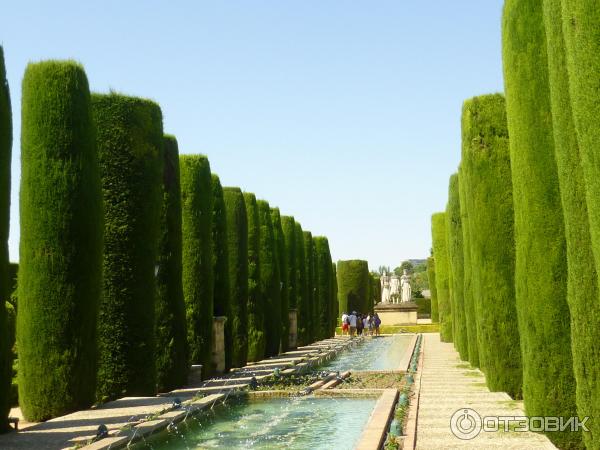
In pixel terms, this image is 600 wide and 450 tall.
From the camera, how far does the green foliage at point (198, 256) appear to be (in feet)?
60.3

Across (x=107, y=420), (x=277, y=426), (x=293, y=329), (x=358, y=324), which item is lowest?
(x=277, y=426)

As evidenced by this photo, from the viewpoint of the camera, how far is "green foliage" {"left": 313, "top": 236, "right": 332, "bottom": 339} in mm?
39578

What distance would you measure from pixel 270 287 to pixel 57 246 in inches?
585

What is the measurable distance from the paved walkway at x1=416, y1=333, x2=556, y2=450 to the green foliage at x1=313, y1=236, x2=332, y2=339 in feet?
63.3

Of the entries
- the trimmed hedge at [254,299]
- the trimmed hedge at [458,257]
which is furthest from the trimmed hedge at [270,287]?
the trimmed hedge at [458,257]

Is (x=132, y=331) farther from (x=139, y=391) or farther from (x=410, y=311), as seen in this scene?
(x=410, y=311)

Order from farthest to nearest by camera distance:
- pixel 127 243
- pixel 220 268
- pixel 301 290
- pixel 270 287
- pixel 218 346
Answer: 1. pixel 301 290
2. pixel 270 287
3. pixel 220 268
4. pixel 218 346
5. pixel 127 243

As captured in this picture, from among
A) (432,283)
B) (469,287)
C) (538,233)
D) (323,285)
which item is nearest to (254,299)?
(469,287)

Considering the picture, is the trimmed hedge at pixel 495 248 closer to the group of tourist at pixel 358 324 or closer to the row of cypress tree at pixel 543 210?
the row of cypress tree at pixel 543 210

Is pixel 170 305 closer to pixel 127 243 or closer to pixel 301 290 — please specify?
pixel 127 243

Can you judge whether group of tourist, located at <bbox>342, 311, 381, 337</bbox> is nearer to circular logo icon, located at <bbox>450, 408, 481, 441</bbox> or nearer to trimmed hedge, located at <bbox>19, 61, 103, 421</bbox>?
trimmed hedge, located at <bbox>19, 61, 103, 421</bbox>

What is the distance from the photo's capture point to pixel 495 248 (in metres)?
13.2

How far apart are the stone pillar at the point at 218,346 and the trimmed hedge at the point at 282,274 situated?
871 centimetres

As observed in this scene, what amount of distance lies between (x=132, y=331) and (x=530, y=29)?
9226 millimetres
